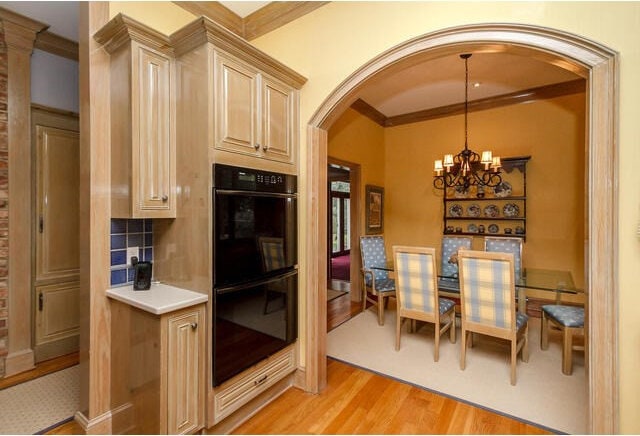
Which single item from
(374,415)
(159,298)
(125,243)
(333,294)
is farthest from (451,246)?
(125,243)

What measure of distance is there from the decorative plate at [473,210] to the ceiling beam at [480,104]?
1.44 meters

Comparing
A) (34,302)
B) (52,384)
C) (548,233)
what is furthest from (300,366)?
(548,233)

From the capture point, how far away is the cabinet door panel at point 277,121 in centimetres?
207

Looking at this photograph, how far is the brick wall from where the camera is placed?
244 centimetres

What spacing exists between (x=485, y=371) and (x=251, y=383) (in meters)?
1.99

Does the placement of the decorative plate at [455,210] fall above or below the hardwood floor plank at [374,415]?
above

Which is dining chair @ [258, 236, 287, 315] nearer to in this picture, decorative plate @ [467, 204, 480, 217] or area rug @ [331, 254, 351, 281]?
decorative plate @ [467, 204, 480, 217]

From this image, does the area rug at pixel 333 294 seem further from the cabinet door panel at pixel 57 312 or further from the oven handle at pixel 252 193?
the cabinet door panel at pixel 57 312

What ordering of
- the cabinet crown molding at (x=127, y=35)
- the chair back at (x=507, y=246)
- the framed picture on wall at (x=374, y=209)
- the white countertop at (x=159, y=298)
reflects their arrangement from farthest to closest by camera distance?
the framed picture on wall at (x=374, y=209) < the chair back at (x=507, y=246) < the cabinet crown molding at (x=127, y=35) < the white countertop at (x=159, y=298)

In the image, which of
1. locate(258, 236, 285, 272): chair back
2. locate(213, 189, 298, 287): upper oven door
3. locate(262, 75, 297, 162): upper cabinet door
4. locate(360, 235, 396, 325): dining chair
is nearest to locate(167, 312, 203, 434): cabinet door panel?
locate(213, 189, 298, 287): upper oven door

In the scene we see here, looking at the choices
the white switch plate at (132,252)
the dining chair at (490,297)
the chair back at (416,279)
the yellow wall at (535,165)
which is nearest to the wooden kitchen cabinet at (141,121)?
the white switch plate at (132,252)

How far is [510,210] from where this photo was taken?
4203mm

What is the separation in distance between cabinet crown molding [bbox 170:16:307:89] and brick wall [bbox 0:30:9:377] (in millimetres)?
1793

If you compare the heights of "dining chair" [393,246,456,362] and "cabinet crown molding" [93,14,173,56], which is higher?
"cabinet crown molding" [93,14,173,56]
